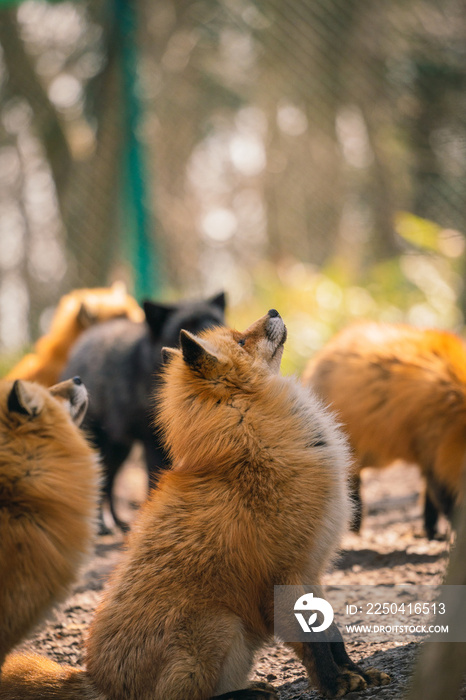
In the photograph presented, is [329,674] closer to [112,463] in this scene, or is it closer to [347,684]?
[347,684]

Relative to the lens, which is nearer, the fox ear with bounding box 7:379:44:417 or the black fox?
the fox ear with bounding box 7:379:44:417

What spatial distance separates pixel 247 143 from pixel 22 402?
6.12m

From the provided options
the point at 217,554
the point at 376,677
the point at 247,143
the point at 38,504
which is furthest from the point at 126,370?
the point at 247,143

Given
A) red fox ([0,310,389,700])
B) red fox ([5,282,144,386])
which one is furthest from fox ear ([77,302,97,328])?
red fox ([0,310,389,700])

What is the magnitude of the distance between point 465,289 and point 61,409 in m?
4.53

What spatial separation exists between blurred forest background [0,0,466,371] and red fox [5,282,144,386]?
959 mm

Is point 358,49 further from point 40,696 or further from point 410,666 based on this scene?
point 40,696

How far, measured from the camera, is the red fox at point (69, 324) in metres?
5.91

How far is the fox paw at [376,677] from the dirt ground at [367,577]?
3 centimetres

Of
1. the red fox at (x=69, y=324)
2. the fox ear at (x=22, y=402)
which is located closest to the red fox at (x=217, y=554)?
→ the fox ear at (x=22, y=402)

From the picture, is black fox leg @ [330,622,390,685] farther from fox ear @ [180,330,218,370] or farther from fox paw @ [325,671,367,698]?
fox ear @ [180,330,218,370]

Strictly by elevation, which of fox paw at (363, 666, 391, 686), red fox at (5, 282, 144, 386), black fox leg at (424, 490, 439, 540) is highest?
red fox at (5, 282, 144, 386)

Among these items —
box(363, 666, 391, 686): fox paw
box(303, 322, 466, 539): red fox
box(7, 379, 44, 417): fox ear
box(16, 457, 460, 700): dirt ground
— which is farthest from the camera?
box(303, 322, 466, 539): red fox

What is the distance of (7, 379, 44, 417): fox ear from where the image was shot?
265 cm
